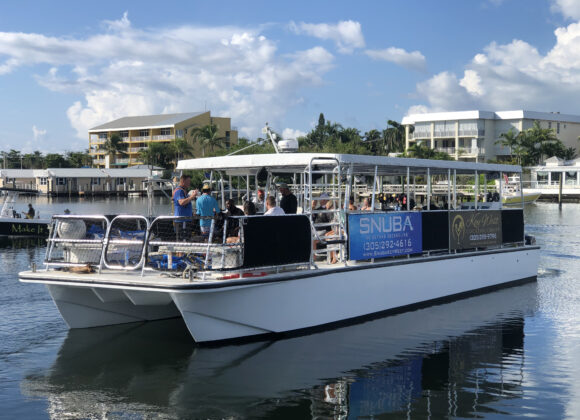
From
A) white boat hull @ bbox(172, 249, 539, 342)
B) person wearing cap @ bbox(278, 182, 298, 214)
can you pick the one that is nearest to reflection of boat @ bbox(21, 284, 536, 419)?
white boat hull @ bbox(172, 249, 539, 342)

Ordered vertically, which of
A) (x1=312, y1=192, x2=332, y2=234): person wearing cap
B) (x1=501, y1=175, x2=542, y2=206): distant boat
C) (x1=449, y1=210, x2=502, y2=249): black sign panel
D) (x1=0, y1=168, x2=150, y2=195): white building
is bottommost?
(x1=449, y1=210, x2=502, y2=249): black sign panel

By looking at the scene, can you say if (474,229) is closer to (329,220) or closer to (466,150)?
(329,220)

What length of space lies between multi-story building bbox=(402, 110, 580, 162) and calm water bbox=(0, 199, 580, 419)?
77.9m

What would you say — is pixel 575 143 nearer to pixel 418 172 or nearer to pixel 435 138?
pixel 435 138

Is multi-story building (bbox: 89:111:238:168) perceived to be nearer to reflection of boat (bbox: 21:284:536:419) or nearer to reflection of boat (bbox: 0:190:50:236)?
reflection of boat (bbox: 0:190:50:236)

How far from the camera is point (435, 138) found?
305 feet

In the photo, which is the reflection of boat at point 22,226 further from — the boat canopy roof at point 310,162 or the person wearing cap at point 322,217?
the person wearing cap at point 322,217

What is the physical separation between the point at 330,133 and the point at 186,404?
97.4 metres

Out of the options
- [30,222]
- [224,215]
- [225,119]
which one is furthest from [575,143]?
[224,215]

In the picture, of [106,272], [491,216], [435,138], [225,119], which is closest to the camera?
[106,272]

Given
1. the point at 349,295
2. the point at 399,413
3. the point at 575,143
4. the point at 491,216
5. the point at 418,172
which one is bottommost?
the point at 399,413

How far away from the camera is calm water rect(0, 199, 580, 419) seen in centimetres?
852

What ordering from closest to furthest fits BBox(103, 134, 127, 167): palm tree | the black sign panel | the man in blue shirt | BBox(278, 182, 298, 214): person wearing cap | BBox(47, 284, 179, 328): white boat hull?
1. BBox(47, 284, 179, 328): white boat hull
2. the man in blue shirt
3. BBox(278, 182, 298, 214): person wearing cap
4. the black sign panel
5. BBox(103, 134, 127, 167): palm tree

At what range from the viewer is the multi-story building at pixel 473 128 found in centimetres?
8975
